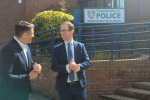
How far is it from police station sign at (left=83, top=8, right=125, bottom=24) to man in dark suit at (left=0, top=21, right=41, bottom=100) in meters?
4.17

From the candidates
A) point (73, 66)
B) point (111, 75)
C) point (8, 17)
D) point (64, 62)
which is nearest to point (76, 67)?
point (73, 66)

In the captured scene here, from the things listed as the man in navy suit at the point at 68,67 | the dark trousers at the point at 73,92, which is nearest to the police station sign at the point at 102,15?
the man in navy suit at the point at 68,67

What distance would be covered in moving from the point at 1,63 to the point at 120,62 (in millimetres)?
3437

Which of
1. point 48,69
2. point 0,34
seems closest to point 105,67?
point 48,69

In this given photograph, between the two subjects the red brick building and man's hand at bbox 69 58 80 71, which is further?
the red brick building

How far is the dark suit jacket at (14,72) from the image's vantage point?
83.0 inches

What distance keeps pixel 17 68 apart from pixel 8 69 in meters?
0.14

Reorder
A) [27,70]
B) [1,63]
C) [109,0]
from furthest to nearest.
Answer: [109,0] → [27,70] → [1,63]

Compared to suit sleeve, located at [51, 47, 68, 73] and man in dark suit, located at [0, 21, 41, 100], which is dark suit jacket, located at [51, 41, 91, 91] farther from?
man in dark suit, located at [0, 21, 41, 100]

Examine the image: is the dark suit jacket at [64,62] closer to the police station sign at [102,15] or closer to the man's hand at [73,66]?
the man's hand at [73,66]

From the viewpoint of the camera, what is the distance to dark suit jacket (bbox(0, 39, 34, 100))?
211cm

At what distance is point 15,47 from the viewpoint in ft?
7.34

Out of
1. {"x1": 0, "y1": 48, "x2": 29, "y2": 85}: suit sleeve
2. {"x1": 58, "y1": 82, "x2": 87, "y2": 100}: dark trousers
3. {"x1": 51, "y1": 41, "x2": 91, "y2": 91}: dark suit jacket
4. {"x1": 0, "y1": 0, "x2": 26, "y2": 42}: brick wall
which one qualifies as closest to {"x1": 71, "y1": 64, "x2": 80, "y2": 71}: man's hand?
{"x1": 51, "y1": 41, "x2": 91, "y2": 91}: dark suit jacket

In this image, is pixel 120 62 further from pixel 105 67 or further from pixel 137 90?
pixel 137 90
